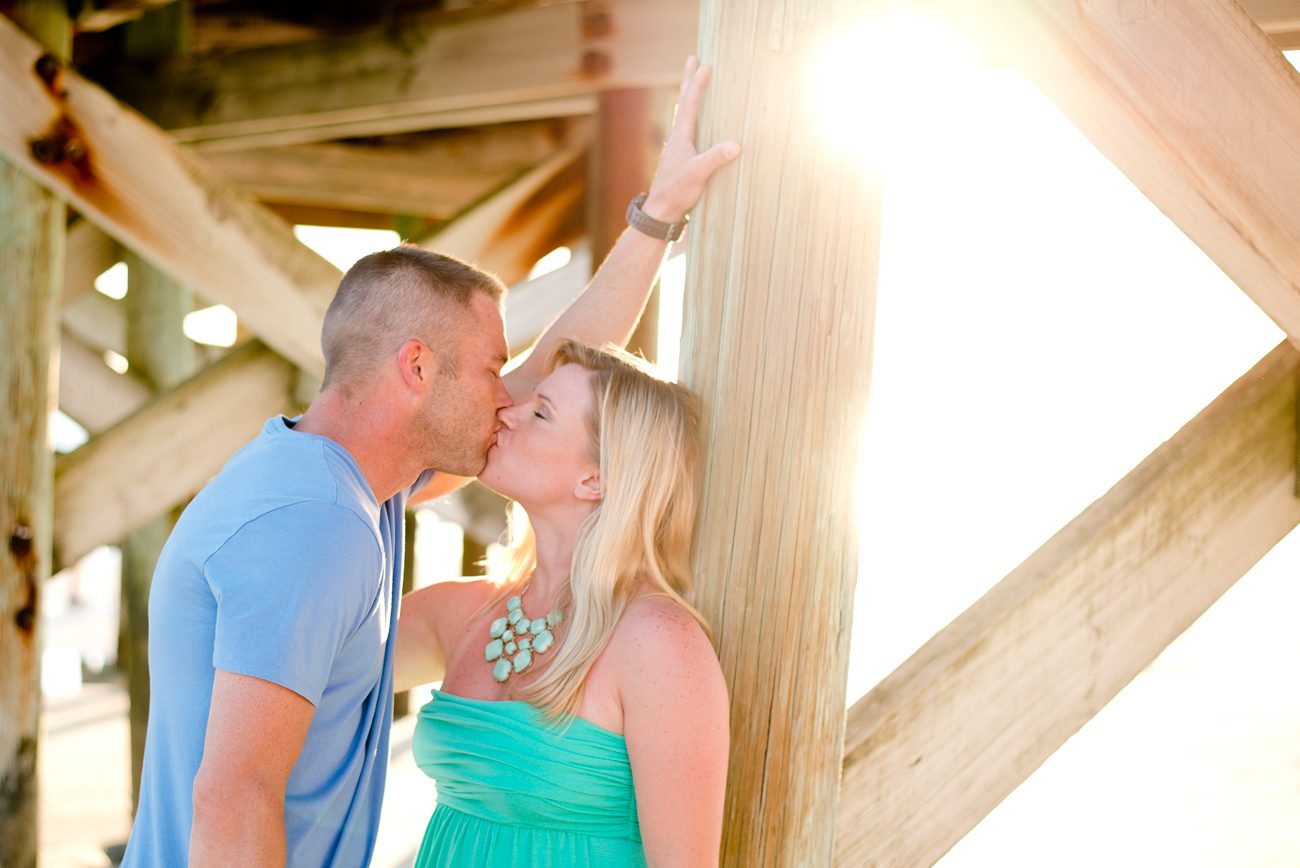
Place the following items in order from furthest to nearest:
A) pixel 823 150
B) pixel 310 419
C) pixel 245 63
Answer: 1. pixel 245 63
2. pixel 310 419
3. pixel 823 150

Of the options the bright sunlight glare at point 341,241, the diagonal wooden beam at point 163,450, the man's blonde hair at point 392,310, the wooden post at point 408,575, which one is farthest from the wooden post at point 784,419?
the bright sunlight glare at point 341,241

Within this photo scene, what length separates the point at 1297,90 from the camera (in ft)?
5.59

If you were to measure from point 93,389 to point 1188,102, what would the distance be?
5907 millimetres

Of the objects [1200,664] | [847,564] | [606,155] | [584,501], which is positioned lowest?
Answer: [847,564]

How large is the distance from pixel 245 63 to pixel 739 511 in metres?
3.71

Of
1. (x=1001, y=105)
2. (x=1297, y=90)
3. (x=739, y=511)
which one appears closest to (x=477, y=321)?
(x=739, y=511)

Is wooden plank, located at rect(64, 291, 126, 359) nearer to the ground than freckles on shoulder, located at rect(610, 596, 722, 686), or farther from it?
farther from it

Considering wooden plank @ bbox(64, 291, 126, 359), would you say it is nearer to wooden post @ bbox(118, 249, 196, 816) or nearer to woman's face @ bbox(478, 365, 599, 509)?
wooden post @ bbox(118, 249, 196, 816)

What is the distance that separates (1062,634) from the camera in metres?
1.81

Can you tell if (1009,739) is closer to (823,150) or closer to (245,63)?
(823,150)

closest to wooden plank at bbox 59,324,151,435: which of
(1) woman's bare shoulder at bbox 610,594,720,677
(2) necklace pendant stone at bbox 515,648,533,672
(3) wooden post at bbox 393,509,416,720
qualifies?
(3) wooden post at bbox 393,509,416,720

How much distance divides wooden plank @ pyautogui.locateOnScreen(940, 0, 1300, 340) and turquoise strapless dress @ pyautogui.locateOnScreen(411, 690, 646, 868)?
1.05 meters

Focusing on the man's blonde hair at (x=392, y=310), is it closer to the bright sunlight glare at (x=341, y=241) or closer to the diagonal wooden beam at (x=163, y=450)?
the diagonal wooden beam at (x=163, y=450)

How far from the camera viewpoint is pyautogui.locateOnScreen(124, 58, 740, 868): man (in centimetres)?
164
